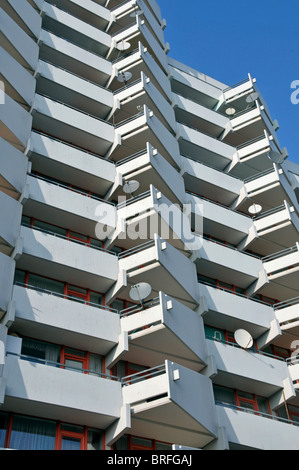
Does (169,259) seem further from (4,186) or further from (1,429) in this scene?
(1,429)

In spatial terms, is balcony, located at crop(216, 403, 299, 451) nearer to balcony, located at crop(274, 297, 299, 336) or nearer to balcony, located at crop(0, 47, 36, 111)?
balcony, located at crop(274, 297, 299, 336)

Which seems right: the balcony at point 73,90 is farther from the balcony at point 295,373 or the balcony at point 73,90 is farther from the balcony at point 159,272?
the balcony at point 295,373

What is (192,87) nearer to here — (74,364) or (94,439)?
(74,364)

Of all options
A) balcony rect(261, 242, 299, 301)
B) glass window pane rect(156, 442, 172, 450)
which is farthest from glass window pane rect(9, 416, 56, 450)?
balcony rect(261, 242, 299, 301)

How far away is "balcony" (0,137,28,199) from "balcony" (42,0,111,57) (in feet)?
43.0

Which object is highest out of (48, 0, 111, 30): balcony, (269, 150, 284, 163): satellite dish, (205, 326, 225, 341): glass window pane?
(48, 0, 111, 30): balcony

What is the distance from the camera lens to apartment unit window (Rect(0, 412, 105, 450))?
61.7 ft

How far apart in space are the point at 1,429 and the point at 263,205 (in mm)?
20100

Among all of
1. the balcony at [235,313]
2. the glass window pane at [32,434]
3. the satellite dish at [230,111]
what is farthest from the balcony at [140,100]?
the glass window pane at [32,434]

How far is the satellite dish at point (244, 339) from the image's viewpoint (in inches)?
982

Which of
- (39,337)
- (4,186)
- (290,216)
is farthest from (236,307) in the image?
(4,186)

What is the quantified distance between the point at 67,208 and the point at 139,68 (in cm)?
1239

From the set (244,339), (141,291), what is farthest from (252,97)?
Result: (141,291)
